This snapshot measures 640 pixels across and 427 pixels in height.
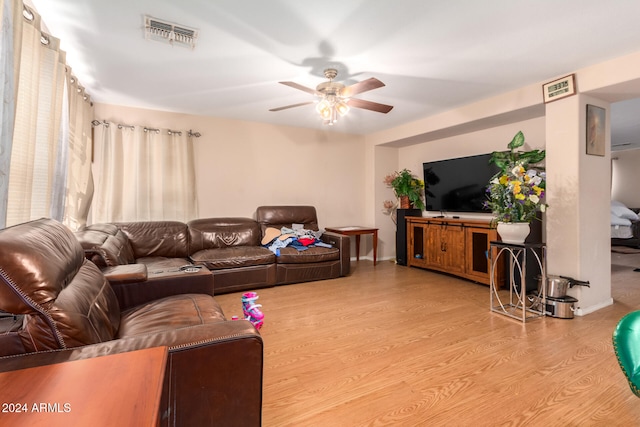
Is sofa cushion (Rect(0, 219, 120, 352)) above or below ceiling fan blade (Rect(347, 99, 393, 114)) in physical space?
below

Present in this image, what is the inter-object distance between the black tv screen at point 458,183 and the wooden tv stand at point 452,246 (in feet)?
1.13

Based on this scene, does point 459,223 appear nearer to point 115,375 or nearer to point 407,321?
point 407,321

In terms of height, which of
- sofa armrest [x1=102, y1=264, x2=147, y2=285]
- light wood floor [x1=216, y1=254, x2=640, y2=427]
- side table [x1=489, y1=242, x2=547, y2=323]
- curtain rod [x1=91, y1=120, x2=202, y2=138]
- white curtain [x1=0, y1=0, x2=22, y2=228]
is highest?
curtain rod [x1=91, y1=120, x2=202, y2=138]

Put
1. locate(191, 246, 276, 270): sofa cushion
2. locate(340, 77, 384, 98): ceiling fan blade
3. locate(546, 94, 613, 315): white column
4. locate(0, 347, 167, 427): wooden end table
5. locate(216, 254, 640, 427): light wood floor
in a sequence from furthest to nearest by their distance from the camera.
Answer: locate(191, 246, 276, 270): sofa cushion
locate(546, 94, 613, 315): white column
locate(340, 77, 384, 98): ceiling fan blade
locate(216, 254, 640, 427): light wood floor
locate(0, 347, 167, 427): wooden end table

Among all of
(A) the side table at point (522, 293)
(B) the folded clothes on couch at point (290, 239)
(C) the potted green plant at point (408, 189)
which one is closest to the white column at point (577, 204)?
(A) the side table at point (522, 293)

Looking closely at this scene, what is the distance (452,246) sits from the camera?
4066 millimetres

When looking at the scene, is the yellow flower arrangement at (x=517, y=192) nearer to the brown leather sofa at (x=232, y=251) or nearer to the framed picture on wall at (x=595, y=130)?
the framed picture on wall at (x=595, y=130)

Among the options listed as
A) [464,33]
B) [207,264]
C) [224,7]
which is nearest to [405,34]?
[464,33]

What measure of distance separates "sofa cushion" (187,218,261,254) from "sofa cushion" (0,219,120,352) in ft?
8.70

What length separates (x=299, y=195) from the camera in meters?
4.96

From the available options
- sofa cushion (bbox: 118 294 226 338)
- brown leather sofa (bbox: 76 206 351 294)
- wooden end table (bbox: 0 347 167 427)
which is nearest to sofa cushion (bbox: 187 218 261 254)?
brown leather sofa (bbox: 76 206 351 294)

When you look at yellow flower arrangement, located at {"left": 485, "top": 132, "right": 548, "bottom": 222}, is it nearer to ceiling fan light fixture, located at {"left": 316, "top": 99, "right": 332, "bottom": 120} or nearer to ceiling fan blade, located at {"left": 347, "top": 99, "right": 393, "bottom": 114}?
ceiling fan blade, located at {"left": 347, "top": 99, "right": 393, "bottom": 114}

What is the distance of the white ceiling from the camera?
6.14 ft

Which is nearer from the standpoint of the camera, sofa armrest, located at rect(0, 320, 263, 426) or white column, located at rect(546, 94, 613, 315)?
sofa armrest, located at rect(0, 320, 263, 426)
